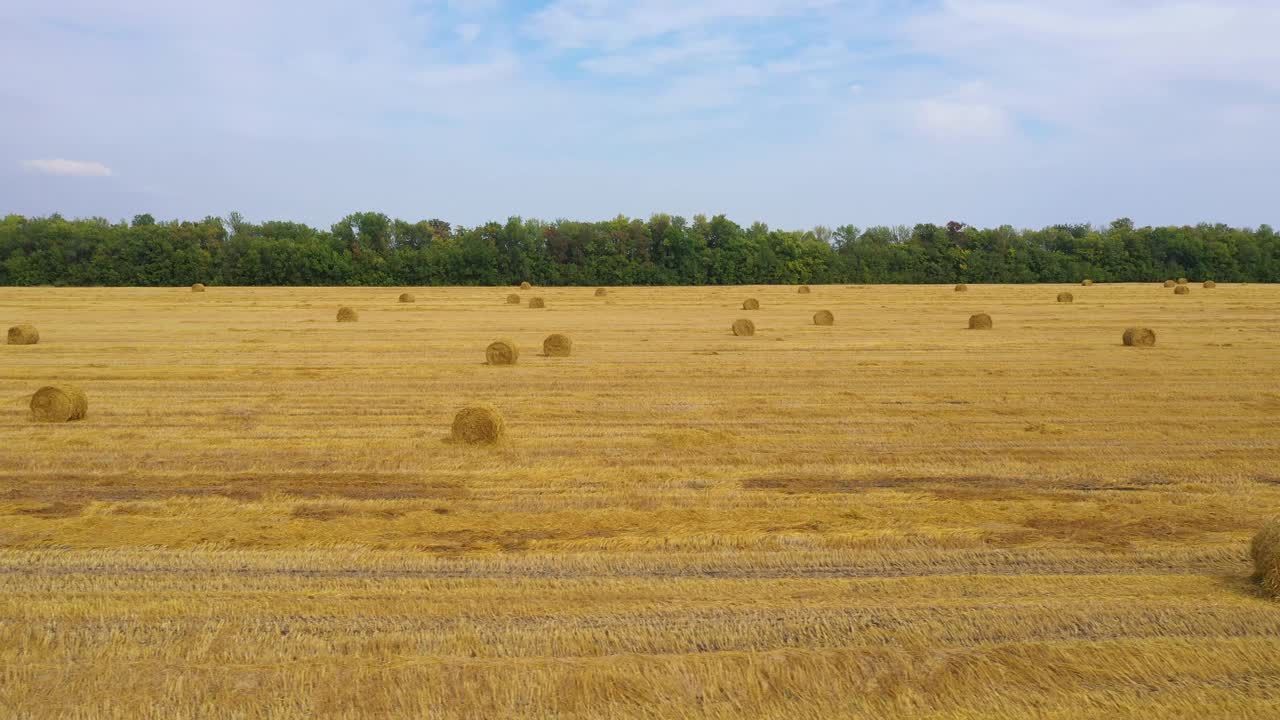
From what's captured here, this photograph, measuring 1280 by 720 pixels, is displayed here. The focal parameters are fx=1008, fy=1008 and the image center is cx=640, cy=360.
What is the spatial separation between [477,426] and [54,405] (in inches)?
220

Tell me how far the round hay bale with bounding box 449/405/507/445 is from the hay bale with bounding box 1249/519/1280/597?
23.8ft

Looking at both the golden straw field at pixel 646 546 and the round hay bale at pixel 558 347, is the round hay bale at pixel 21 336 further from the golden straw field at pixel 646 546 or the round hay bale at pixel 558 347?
the round hay bale at pixel 558 347

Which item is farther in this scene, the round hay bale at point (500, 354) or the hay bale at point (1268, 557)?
the round hay bale at point (500, 354)

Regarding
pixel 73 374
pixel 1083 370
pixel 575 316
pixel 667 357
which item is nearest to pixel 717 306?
pixel 575 316

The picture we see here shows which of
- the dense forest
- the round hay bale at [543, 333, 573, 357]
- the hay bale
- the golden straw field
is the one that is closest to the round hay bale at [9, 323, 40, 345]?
the golden straw field

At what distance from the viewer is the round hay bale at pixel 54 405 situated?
12430 mm

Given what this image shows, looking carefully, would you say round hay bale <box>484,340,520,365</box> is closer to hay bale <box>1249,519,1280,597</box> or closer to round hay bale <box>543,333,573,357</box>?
round hay bale <box>543,333,573,357</box>

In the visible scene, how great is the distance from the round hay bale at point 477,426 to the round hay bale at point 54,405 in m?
5.23

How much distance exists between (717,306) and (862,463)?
91.9 feet

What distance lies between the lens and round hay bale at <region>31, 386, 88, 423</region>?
12430 millimetres

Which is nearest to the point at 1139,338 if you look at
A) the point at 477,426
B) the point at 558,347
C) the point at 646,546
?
the point at 558,347

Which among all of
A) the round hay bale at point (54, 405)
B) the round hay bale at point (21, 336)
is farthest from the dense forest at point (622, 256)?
the round hay bale at point (54, 405)

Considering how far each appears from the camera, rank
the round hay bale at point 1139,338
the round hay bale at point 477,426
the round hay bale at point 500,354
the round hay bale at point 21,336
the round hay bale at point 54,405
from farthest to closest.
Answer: the round hay bale at point 21,336 → the round hay bale at point 1139,338 → the round hay bale at point 500,354 → the round hay bale at point 54,405 → the round hay bale at point 477,426

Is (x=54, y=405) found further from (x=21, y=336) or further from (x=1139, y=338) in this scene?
(x=1139, y=338)
